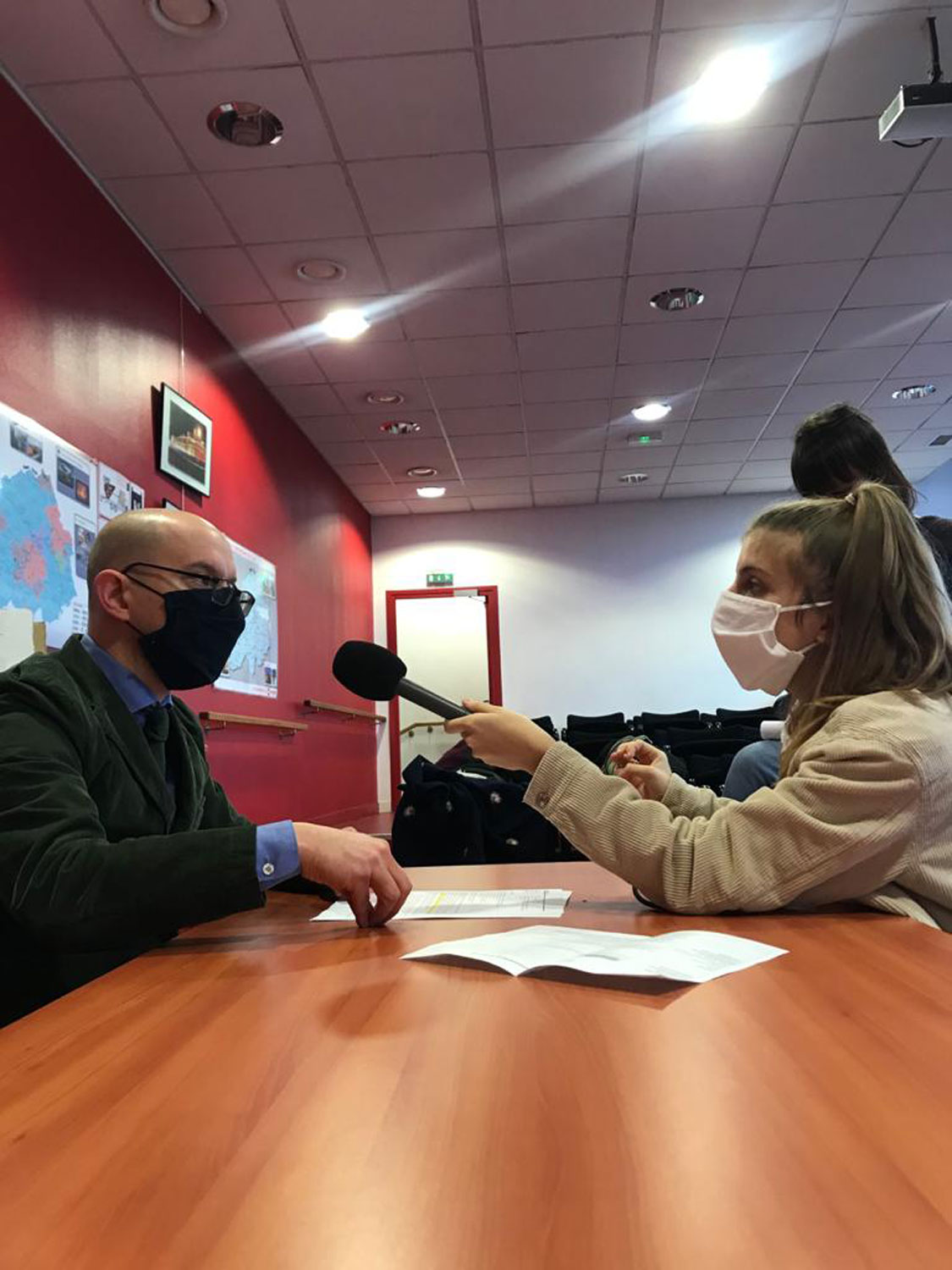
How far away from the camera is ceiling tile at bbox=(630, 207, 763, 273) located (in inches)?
161

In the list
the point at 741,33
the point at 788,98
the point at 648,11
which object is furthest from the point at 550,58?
the point at 788,98

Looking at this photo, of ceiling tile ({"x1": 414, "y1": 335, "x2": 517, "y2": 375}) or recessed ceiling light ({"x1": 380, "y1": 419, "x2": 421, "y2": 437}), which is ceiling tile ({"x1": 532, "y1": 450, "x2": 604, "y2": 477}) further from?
ceiling tile ({"x1": 414, "y1": 335, "x2": 517, "y2": 375})

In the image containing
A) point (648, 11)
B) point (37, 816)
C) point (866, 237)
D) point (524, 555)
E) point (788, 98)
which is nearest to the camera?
point (37, 816)

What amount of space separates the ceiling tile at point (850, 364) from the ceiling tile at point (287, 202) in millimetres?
3220

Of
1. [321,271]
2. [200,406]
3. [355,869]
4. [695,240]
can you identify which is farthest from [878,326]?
[355,869]

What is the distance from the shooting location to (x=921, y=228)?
166 inches

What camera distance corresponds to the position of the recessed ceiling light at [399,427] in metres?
6.37

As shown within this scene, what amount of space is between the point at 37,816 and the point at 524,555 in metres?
7.98

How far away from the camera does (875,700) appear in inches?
46.3

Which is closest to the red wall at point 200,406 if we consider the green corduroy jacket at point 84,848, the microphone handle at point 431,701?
the green corduroy jacket at point 84,848

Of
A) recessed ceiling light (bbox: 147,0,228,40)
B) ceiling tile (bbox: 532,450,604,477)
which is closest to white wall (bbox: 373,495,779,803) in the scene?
ceiling tile (bbox: 532,450,604,477)

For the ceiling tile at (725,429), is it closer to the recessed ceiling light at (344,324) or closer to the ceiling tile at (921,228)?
the ceiling tile at (921,228)

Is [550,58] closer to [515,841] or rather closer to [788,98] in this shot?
[788,98]

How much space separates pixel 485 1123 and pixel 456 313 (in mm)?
4772
